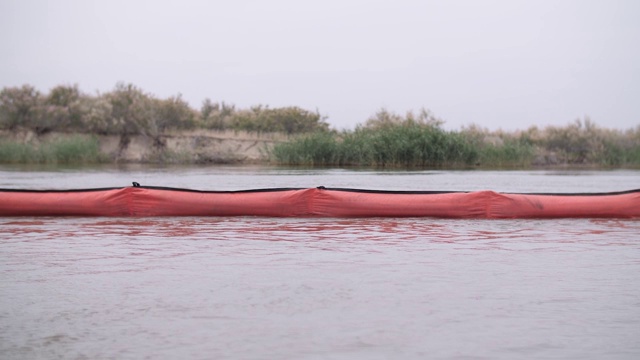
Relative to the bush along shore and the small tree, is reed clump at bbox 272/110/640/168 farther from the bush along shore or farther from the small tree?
the small tree

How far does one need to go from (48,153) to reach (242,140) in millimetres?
13175

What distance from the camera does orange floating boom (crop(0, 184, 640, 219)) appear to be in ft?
A: 38.8

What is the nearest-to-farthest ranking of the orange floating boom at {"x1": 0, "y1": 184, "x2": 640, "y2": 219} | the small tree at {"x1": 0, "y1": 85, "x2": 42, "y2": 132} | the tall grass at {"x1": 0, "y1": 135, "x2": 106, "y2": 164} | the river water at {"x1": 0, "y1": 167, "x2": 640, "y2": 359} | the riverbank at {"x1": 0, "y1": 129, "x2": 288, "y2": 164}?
the river water at {"x1": 0, "y1": 167, "x2": 640, "y2": 359} < the orange floating boom at {"x1": 0, "y1": 184, "x2": 640, "y2": 219} < the tall grass at {"x1": 0, "y1": 135, "x2": 106, "y2": 164} < the riverbank at {"x1": 0, "y1": 129, "x2": 288, "y2": 164} < the small tree at {"x1": 0, "y1": 85, "x2": 42, "y2": 132}

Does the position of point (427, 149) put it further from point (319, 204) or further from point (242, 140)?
point (319, 204)

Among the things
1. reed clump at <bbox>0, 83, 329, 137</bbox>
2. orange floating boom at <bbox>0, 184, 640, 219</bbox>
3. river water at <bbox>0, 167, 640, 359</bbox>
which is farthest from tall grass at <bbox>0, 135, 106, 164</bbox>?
river water at <bbox>0, 167, 640, 359</bbox>

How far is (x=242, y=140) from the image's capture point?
50.2 metres

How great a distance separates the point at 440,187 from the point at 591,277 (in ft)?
40.4

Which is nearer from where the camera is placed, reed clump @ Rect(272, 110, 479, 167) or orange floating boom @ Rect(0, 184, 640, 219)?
orange floating boom @ Rect(0, 184, 640, 219)

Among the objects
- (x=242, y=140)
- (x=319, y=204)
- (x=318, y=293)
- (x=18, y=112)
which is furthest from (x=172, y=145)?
(x=318, y=293)

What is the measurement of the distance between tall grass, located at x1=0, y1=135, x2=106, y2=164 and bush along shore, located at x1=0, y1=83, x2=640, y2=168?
5cm

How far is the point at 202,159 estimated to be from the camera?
4672 centimetres

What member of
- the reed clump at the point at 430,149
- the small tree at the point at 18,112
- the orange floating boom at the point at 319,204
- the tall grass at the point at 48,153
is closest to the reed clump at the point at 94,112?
the small tree at the point at 18,112

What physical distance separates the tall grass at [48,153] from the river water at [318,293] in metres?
30.9

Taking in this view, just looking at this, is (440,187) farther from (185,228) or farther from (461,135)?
(461,135)
